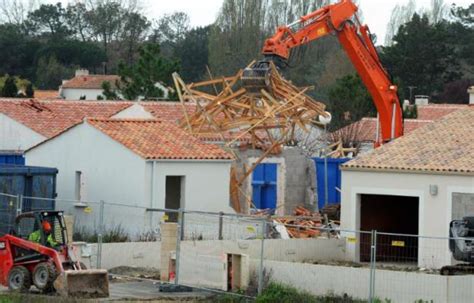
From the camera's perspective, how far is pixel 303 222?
128ft

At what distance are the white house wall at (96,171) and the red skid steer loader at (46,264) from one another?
19.2 ft

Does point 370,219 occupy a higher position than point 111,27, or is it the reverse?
point 111,27

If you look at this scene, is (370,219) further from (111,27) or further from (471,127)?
(111,27)

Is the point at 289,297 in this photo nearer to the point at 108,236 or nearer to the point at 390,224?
the point at 108,236

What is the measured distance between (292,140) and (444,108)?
32.9 m

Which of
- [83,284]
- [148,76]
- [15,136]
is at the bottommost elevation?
[83,284]

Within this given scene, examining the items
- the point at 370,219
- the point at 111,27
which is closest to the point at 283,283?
the point at 370,219

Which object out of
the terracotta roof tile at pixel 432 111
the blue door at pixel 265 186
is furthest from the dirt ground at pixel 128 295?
the terracotta roof tile at pixel 432 111

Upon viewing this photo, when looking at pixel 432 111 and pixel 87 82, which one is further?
pixel 87 82

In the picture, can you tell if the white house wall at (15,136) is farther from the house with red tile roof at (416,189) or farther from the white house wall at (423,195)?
the white house wall at (423,195)

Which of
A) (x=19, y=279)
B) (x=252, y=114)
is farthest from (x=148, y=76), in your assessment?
(x=19, y=279)

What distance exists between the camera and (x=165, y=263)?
1171 inches

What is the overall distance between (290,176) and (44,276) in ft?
57.9

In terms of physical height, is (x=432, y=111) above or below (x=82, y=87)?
below
